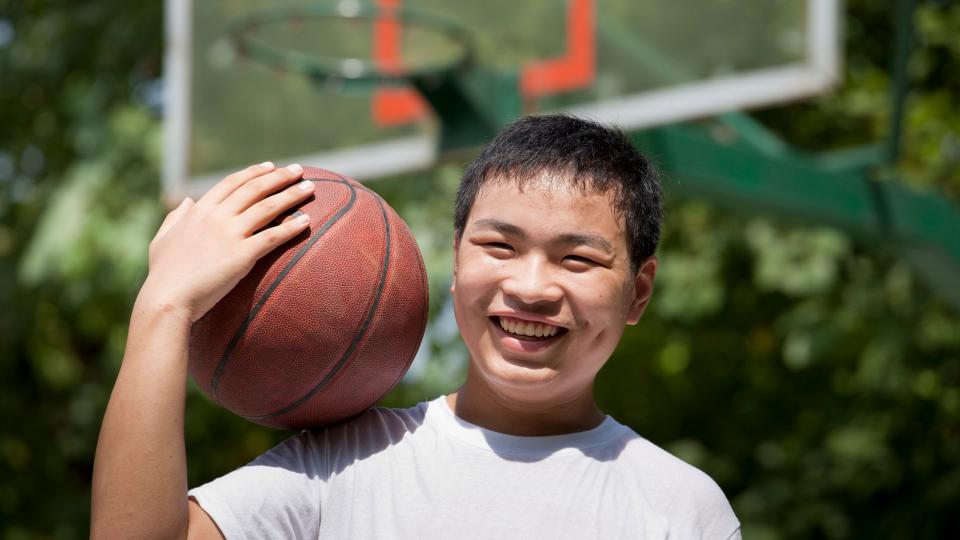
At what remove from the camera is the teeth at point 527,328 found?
2.42 meters

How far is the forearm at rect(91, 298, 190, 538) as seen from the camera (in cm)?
214

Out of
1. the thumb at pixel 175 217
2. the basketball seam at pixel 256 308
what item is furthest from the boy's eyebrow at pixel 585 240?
the thumb at pixel 175 217

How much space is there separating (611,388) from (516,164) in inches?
293

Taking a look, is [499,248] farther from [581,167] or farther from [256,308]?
[256,308]

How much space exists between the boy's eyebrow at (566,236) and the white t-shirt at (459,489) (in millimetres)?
377

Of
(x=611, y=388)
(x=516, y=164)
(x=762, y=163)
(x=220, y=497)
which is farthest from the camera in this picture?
(x=611, y=388)

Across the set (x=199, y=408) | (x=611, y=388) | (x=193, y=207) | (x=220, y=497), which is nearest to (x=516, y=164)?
(x=193, y=207)

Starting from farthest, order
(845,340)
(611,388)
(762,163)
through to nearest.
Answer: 1. (611,388)
2. (845,340)
3. (762,163)

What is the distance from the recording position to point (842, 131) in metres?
9.86

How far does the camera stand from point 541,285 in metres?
2.39

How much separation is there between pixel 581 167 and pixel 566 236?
154 mm

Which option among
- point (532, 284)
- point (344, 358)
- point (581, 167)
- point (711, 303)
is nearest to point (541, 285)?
point (532, 284)

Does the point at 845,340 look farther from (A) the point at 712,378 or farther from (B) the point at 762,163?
(B) the point at 762,163

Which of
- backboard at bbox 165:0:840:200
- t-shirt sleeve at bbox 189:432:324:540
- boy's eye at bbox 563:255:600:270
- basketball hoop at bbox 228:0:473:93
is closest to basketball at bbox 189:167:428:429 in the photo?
t-shirt sleeve at bbox 189:432:324:540
